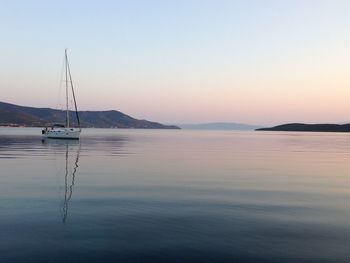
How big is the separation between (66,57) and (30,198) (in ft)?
285

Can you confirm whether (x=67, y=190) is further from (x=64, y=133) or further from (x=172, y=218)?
(x=64, y=133)

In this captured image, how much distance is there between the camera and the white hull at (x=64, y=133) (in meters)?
102

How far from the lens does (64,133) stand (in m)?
104

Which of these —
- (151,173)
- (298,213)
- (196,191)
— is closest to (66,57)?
(151,173)

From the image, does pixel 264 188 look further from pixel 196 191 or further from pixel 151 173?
pixel 151 173

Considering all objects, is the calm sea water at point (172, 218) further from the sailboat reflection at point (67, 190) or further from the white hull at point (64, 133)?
the white hull at point (64, 133)

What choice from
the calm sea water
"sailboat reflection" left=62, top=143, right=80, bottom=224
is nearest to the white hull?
"sailboat reflection" left=62, top=143, right=80, bottom=224

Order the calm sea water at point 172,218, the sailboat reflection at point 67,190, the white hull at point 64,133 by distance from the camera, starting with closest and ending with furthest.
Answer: the calm sea water at point 172,218 < the sailboat reflection at point 67,190 < the white hull at point 64,133

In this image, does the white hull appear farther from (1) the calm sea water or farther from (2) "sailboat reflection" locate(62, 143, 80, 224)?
(1) the calm sea water

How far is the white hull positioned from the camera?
10238 centimetres

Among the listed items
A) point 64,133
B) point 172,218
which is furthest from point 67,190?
point 64,133

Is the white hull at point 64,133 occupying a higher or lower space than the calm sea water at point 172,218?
higher

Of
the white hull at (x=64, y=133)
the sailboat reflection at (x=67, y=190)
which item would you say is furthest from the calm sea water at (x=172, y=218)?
the white hull at (x=64, y=133)

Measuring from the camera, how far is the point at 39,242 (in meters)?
12.9
